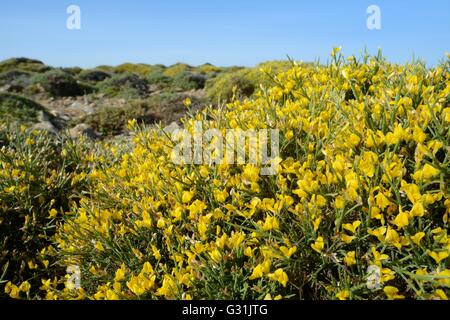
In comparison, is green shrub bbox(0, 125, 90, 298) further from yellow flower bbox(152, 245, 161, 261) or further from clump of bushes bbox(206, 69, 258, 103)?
clump of bushes bbox(206, 69, 258, 103)

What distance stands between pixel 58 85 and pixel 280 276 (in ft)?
51.2

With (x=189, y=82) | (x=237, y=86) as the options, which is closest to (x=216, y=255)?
(x=237, y=86)

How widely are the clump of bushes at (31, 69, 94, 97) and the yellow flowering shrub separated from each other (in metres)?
14.0

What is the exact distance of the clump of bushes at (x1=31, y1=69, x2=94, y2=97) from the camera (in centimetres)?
1517

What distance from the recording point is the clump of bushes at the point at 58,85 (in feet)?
49.8

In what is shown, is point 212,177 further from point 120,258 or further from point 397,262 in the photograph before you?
point 397,262

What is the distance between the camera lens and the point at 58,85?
50.5 ft

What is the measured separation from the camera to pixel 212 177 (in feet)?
7.20

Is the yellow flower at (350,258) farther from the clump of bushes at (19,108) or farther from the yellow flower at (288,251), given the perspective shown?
the clump of bushes at (19,108)

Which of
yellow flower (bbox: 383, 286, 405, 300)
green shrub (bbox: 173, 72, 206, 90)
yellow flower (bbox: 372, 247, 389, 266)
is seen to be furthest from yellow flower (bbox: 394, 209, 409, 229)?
green shrub (bbox: 173, 72, 206, 90)

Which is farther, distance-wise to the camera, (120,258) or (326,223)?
(120,258)

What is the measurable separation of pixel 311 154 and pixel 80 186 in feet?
6.96

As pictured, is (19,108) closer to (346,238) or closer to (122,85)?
(122,85)
